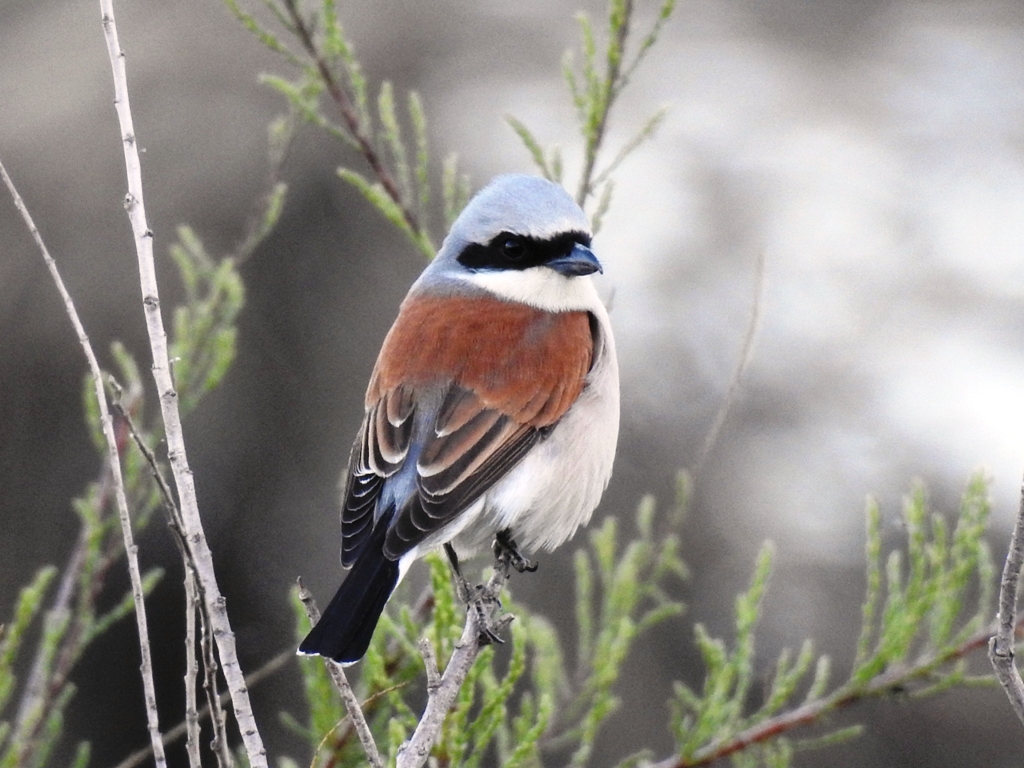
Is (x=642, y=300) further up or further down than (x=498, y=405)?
further up

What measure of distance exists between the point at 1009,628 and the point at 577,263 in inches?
59.6

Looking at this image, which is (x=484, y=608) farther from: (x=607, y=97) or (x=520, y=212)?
(x=607, y=97)

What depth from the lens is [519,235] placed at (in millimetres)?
3062

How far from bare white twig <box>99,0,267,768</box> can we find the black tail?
260mm

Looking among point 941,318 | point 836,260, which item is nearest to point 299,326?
point 836,260

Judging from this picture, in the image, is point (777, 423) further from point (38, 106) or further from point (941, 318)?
point (38, 106)

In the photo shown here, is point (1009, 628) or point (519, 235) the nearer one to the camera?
point (1009, 628)

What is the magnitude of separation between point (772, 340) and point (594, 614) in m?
1.53

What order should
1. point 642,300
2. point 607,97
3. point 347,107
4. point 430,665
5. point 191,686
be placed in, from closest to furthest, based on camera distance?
point 191,686, point 430,665, point 607,97, point 347,107, point 642,300

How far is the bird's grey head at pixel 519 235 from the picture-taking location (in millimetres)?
2939

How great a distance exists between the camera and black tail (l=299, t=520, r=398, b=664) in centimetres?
217

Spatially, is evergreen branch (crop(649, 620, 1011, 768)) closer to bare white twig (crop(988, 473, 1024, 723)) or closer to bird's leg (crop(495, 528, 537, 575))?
bird's leg (crop(495, 528, 537, 575))

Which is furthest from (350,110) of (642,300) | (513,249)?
(642,300)

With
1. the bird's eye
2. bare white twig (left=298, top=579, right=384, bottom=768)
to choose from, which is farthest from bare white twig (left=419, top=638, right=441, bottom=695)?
the bird's eye
